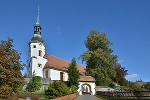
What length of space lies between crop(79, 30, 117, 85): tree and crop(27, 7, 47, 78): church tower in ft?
31.5

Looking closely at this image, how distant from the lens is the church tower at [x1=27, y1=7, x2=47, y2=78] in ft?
146

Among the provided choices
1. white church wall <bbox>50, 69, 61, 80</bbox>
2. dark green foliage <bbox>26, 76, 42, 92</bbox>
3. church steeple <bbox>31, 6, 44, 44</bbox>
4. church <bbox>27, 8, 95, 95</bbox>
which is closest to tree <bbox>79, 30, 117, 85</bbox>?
church <bbox>27, 8, 95, 95</bbox>

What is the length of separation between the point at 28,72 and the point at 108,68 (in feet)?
62.3

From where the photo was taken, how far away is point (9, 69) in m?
12.0

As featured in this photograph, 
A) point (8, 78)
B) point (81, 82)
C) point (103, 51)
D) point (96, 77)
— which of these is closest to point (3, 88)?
point (8, 78)

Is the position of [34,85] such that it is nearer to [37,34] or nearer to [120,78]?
[37,34]

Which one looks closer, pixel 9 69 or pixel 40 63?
pixel 9 69

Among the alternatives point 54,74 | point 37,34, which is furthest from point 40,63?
point 37,34

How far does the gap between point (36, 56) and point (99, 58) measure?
48.7 ft

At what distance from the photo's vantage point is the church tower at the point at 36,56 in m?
44.5

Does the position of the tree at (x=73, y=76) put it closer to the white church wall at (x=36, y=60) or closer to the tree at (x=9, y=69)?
the white church wall at (x=36, y=60)

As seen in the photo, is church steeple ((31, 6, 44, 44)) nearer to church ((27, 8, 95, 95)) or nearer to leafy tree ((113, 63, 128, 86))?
church ((27, 8, 95, 95))

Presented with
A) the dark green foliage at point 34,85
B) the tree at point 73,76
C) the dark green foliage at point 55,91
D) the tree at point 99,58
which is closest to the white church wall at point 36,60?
the dark green foliage at point 34,85

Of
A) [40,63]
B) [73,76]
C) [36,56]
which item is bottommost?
[73,76]
